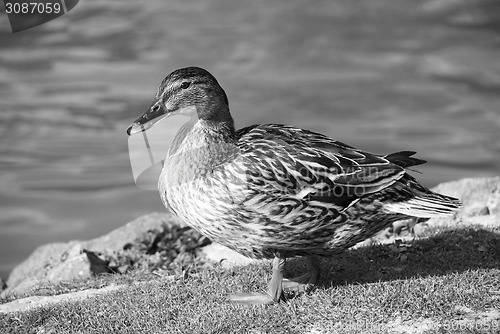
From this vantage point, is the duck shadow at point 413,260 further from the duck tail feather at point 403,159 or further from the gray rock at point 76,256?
the gray rock at point 76,256

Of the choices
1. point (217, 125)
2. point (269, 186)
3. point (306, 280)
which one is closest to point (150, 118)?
point (217, 125)

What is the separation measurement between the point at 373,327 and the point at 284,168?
187 centimetres

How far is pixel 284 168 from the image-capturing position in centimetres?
795

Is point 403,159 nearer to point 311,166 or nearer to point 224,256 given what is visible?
point 311,166

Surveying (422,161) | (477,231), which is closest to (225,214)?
(422,161)

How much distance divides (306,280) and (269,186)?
150 cm

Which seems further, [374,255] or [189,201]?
[374,255]

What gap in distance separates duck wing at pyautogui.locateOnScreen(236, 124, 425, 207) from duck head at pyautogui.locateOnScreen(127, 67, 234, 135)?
41cm

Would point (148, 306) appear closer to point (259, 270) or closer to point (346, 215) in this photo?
point (259, 270)

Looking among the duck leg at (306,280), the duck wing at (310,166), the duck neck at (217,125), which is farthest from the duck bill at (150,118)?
the duck leg at (306,280)

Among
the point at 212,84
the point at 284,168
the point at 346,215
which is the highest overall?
the point at 212,84

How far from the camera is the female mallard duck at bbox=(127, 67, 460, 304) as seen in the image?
25.5 ft

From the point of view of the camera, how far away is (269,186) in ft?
25.6

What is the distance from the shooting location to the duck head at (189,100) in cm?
793
